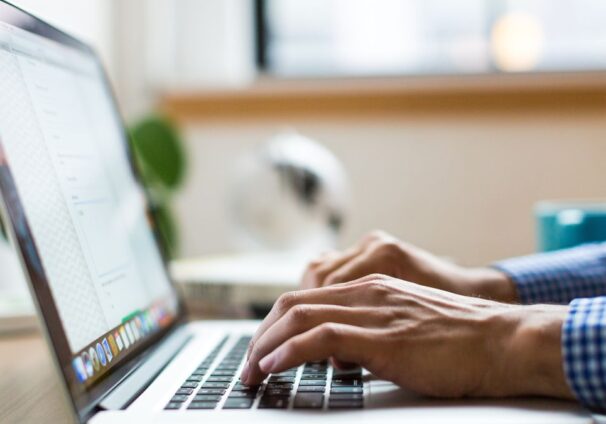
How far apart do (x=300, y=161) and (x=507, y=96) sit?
23.4 inches

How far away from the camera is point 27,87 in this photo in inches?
20.6

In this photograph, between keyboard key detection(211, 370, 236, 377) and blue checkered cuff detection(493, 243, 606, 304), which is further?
blue checkered cuff detection(493, 243, 606, 304)

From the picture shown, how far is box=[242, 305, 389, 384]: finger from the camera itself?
0.47 m

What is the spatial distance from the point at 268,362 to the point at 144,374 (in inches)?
5.0

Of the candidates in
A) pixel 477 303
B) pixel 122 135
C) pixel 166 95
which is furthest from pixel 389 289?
pixel 166 95

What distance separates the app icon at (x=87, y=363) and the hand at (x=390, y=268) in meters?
0.24

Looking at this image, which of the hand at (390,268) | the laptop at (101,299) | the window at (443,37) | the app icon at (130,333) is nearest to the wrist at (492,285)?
the hand at (390,268)

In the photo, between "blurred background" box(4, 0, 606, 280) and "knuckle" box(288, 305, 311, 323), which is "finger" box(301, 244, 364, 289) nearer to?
"knuckle" box(288, 305, 311, 323)

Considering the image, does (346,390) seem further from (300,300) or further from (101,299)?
(101,299)

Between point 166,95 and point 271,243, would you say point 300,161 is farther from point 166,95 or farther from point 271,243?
point 166,95

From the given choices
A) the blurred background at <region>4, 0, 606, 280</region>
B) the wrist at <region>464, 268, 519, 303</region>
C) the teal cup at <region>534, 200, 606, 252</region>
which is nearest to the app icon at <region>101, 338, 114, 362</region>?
the wrist at <region>464, 268, 519, 303</region>

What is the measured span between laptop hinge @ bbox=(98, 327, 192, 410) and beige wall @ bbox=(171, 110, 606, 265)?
95 centimetres

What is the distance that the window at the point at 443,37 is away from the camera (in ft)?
5.81

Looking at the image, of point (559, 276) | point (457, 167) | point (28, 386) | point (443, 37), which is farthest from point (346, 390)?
point (443, 37)
